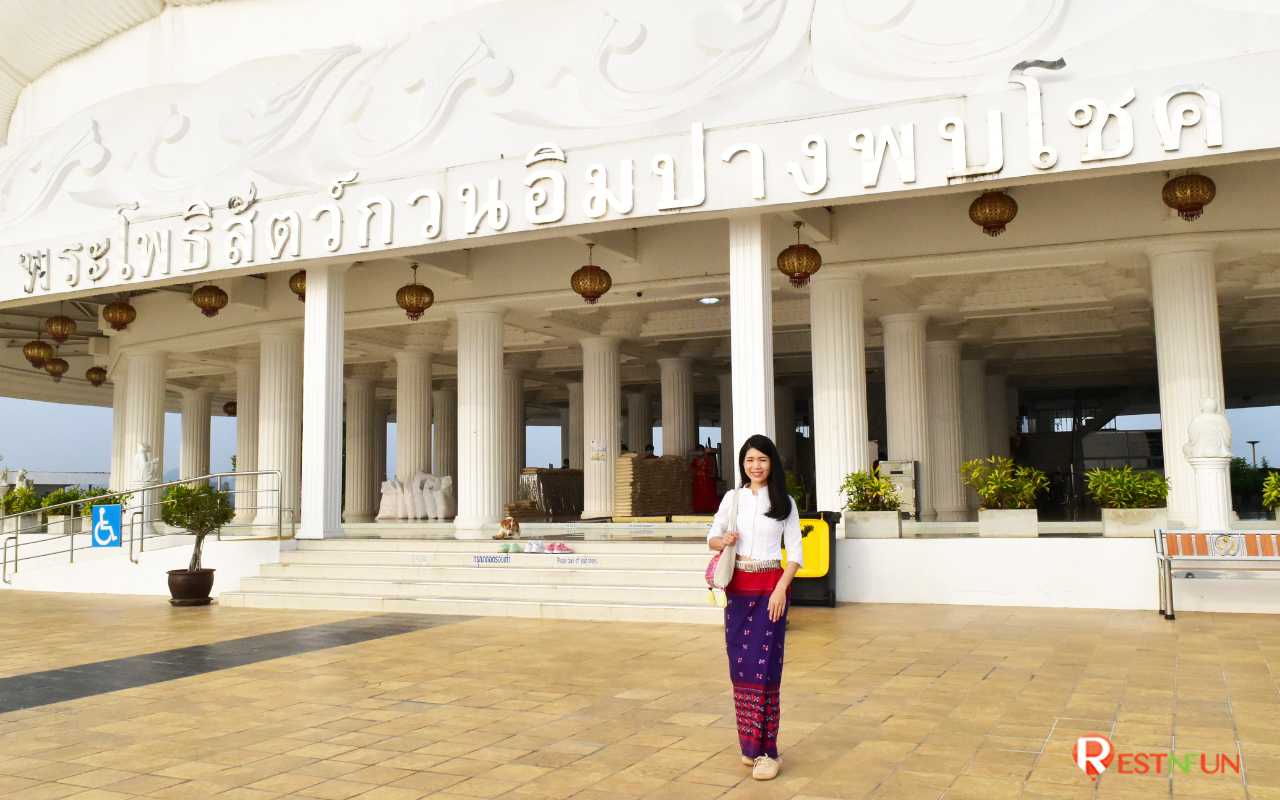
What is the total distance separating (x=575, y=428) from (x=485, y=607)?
1361cm

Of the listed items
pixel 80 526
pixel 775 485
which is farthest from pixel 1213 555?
pixel 80 526

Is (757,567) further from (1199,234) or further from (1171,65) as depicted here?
(1199,234)

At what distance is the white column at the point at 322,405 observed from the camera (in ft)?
37.8

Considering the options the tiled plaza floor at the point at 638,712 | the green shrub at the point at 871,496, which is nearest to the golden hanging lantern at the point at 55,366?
the tiled plaza floor at the point at 638,712

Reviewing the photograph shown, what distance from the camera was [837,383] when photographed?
11.9 m

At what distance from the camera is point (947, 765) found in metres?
4.30

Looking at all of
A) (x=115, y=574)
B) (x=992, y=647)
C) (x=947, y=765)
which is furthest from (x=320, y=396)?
(x=947, y=765)

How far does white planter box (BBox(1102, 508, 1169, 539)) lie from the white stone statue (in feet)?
2.29

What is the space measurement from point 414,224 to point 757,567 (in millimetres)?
7559

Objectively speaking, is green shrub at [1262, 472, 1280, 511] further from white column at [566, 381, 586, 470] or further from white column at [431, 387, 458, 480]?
white column at [431, 387, 458, 480]

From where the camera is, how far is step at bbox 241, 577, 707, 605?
9.43 metres

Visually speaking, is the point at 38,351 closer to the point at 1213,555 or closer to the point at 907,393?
the point at 907,393

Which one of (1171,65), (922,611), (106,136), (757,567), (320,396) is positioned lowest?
(922,611)

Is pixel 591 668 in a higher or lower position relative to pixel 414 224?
lower
